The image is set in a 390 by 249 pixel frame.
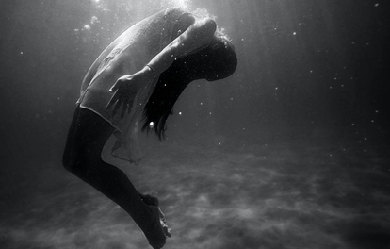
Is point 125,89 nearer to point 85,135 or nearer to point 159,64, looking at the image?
point 159,64

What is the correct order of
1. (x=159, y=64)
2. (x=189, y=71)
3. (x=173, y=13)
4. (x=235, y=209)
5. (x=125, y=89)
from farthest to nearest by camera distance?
(x=235, y=209) < (x=189, y=71) < (x=173, y=13) < (x=159, y=64) < (x=125, y=89)

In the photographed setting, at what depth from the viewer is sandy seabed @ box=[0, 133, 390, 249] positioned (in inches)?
161

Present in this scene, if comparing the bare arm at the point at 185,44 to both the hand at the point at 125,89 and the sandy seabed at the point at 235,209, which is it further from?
the sandy seabed at the point at 235,209

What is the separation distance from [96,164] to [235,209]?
419 cm

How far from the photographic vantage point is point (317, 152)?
11602 millimetres

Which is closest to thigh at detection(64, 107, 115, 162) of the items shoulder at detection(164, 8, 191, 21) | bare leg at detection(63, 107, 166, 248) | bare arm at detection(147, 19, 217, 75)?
bare leg at detection(63, 107, 166, 248)

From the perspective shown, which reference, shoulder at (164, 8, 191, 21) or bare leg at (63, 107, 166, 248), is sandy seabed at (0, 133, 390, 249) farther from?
shoulder at (164, 8, 191, 21)

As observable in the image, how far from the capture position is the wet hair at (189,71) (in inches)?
84.5

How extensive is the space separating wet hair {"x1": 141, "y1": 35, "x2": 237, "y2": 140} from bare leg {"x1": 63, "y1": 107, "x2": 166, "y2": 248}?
0.75 metres

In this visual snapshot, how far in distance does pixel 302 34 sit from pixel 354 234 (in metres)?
48.5

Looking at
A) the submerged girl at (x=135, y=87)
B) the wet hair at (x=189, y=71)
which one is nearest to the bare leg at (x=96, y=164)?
the submerged girl at (x=135, y=87)

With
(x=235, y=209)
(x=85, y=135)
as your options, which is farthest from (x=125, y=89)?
(x=235, y=209)

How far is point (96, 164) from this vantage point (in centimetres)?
173

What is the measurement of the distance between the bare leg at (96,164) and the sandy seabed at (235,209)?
95.7 inches
